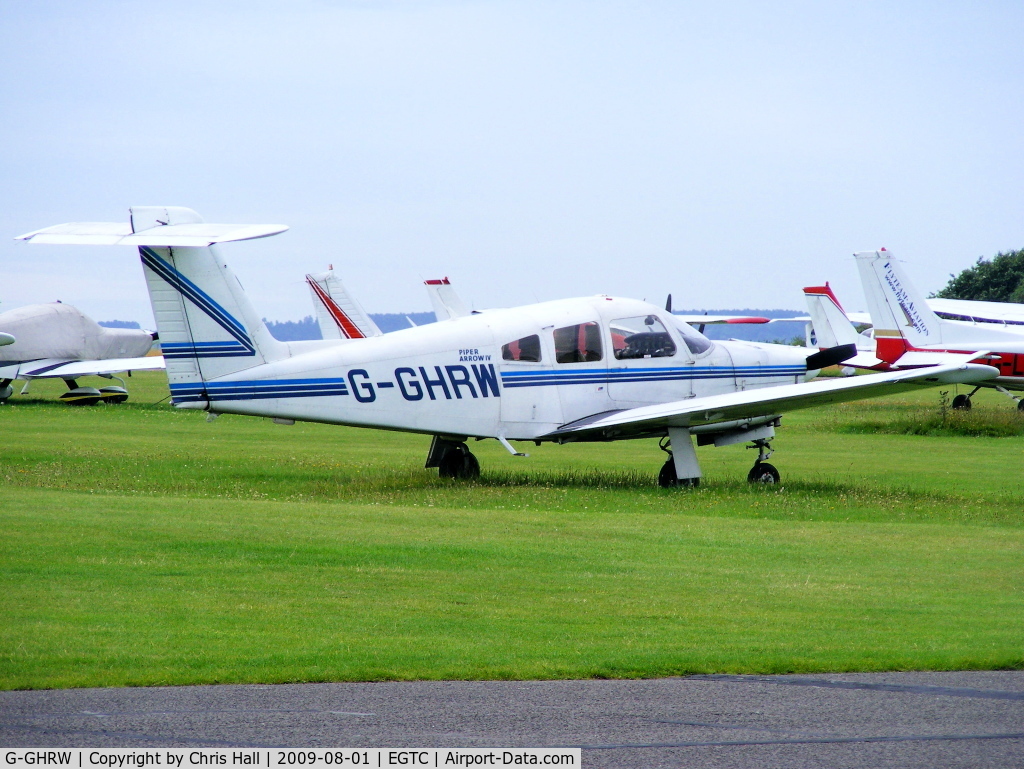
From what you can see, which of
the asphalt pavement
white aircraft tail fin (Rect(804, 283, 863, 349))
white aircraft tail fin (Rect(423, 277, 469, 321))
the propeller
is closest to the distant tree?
white aircraft tail fin (Rect(804, 283, 863, 349))

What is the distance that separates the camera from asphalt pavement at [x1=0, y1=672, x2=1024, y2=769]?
5.32 m

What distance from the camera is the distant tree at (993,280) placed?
285 feet

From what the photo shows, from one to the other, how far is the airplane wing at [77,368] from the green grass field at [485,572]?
69.0 ft

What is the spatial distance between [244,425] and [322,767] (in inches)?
1054

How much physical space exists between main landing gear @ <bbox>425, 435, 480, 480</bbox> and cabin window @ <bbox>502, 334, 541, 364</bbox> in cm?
193

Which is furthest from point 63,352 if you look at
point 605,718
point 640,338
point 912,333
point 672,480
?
point 605,718

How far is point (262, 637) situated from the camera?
7.62m

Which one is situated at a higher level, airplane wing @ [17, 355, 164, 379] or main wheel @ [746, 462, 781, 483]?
airplane wing @ [17, 355, 164, 379]

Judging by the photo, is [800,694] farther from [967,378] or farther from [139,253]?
[139,253]

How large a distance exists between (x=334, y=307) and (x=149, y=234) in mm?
21030

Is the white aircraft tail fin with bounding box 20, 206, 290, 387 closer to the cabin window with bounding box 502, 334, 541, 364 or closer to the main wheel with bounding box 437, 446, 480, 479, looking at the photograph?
the cabin window with bounding box 502, 334, 541, 364

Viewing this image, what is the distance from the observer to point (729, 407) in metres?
16.6

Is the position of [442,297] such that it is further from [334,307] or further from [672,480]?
[672,480]

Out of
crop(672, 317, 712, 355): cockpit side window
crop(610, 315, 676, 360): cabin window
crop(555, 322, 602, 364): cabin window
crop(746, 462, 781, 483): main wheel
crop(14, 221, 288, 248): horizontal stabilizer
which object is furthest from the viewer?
crop(672, 317, 712, 355): cockpit side window
